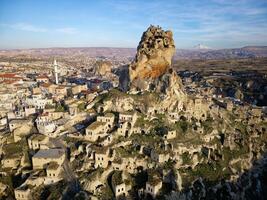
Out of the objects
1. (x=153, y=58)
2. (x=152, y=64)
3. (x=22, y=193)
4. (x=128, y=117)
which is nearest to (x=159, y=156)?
(x=128, y=117)

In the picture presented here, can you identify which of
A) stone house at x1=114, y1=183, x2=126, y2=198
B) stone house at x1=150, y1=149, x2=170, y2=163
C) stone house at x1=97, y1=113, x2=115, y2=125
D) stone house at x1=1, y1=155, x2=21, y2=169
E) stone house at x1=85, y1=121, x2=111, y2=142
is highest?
stone house at x1=97, y1=113, x2=115, y2=125

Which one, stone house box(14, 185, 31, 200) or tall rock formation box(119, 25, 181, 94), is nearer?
stone house box(14, 185, 31, 200)

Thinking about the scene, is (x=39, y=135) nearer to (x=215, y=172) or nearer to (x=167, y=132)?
(x=167, y=132)

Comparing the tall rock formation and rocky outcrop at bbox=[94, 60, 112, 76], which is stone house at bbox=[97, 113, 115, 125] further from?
rocky outcrop at bbox=[94, 60, 112, 76]

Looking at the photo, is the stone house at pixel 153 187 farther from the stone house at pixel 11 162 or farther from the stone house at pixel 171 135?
the stone house at pixel 11 162

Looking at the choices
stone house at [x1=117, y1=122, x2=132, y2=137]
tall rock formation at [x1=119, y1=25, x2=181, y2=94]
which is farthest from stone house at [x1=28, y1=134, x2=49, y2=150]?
tall rock formation at [x1=119, y1=25, x2=181, y2=94]

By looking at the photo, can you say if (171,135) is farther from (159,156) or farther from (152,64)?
(152,64)

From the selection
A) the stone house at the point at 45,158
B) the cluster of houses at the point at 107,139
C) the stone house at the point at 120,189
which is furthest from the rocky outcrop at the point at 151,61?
the stone house at the point at 120,189

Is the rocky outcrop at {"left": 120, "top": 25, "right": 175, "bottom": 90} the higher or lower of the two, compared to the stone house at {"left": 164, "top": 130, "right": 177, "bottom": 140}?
higher
